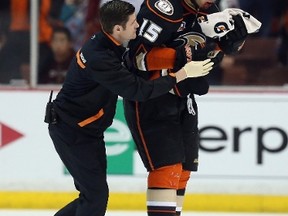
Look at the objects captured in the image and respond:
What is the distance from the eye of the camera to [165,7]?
430 centimetres

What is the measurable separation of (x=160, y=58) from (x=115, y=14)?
28 centimetres

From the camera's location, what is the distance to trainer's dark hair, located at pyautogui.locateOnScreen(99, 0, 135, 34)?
4.23m

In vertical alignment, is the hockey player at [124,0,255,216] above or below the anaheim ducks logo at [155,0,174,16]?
below

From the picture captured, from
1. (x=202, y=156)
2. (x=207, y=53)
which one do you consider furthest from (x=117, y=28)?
(x=202, y=156)

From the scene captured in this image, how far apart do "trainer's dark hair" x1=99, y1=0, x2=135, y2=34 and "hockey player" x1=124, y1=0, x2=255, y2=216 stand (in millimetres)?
117

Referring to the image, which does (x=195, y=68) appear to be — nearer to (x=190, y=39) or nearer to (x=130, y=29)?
(x=190, y=39)

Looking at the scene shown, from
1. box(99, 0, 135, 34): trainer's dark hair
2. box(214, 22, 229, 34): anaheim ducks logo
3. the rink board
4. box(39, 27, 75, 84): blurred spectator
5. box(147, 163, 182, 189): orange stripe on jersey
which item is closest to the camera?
box(99, 0, 135, 34): trainer's dark hair

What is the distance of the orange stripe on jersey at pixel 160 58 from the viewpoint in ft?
14.3

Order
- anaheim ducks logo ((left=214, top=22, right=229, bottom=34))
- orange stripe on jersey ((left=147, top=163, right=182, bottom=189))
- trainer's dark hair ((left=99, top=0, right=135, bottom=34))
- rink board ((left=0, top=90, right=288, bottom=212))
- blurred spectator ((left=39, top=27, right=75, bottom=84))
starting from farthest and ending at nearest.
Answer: blurred spectator ((left=39, top=27, right=75, bottom=84)), rink board ((left=0, top=90, right=288, bottom=212)), orange stripe on jersey ((left=147, top=163, right=182, bottom=189)), anaheim ducks logo ((left=214, top=22, right=229, bottom=34)), trainer's dark hair ((left=99, top=0, right=135, bottom=34))

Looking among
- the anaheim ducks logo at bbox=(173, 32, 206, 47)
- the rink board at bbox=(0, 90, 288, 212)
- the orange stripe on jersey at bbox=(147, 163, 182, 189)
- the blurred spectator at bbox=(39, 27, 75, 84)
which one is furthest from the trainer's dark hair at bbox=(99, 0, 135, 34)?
the blurred spectator at bbox=(39, 27, 75, 84)

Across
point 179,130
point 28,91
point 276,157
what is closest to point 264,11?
point 276,157

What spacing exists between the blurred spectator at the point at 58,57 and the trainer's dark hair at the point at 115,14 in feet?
7.07

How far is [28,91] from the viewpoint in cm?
630

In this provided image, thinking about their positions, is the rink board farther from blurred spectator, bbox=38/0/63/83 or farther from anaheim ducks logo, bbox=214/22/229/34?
anaheim ducks logo, bbox=214/22/229/34
